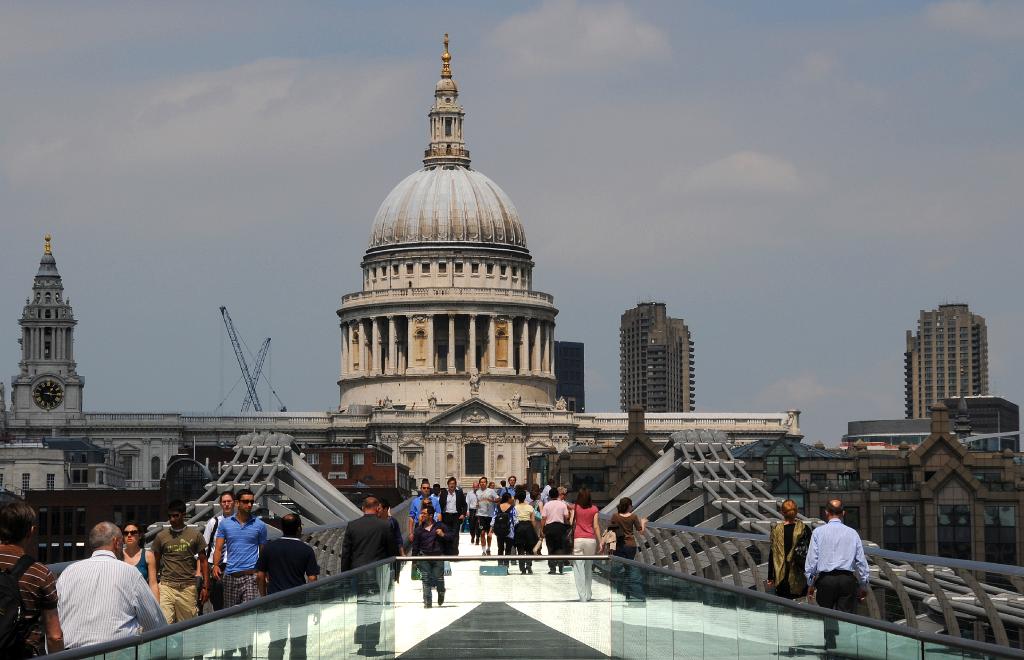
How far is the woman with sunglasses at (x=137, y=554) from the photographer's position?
24.8 m

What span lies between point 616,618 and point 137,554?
5.23 m

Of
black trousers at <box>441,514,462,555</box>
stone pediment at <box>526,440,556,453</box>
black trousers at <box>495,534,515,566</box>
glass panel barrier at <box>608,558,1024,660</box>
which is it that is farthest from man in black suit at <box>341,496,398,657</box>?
stone pediment at <box>526,440,556,453</box>

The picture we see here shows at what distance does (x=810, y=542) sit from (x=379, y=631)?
4979 millimetres

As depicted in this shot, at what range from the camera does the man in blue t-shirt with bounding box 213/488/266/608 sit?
85.9 feet

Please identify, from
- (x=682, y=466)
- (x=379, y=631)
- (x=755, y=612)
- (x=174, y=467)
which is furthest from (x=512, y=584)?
(x=174, y=467)

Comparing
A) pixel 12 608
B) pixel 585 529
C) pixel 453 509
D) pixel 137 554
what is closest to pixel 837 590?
pixel 137 554

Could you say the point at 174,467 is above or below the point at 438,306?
below

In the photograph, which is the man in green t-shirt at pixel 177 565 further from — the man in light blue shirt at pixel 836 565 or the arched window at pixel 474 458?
the arched window at pixel 474 458

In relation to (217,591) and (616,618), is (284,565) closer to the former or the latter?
(217,591)

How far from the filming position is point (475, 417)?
186 meters

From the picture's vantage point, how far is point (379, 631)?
974 inches

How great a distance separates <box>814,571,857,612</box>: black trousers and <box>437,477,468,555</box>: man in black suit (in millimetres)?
15082

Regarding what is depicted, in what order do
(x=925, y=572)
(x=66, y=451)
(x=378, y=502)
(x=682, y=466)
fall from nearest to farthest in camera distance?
(x=925, y=572) < (x=378, y=502) < (x=682, y=466) < (x=66, y=451)

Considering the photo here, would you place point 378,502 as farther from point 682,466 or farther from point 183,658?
point 682,466
